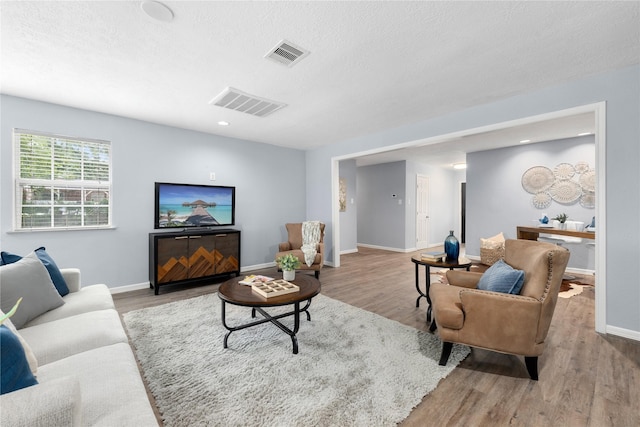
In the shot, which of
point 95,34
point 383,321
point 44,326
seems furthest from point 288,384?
point 95,34

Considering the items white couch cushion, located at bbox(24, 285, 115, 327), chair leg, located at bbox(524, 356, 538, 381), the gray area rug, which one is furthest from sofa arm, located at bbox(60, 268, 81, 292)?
chair leg, located at bbox(524, 356, 538, 381)

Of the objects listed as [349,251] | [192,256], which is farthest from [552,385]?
[349,251]

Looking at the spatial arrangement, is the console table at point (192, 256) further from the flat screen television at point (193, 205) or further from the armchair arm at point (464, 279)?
the armchair arm at point (464, 279)

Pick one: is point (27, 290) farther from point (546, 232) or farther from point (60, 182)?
point (546, 232)

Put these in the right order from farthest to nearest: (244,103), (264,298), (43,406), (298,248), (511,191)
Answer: (511,191) < (298,248) < (244,103) < (264,298) < (43,406)

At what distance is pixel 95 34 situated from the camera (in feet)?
6.56

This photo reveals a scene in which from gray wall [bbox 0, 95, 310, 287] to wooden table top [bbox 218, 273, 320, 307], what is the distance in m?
2.32

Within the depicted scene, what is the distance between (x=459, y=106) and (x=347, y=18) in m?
2.21

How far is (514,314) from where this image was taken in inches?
71.6

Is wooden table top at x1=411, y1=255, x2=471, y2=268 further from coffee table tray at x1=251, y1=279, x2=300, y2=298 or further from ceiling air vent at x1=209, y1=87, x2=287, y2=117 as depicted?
ceiling air vent at x1=209, y1=87, x2=287, y2=117

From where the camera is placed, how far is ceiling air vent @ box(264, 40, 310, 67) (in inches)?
84.6

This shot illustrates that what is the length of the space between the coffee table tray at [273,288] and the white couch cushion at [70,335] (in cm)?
94

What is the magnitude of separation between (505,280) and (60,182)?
4948mm

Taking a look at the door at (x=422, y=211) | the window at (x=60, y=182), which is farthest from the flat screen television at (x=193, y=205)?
the door at (x=422, y=211)
